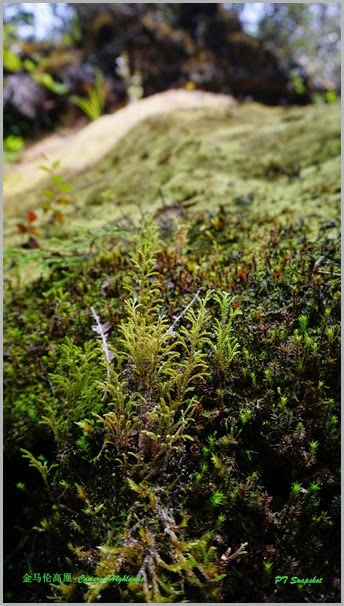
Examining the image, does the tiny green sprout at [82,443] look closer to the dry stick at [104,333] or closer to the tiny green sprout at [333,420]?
the dry stick at [104,333]

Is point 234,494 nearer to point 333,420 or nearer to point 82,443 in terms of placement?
point 333,420

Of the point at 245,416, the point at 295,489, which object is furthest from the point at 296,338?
the point at 295,489

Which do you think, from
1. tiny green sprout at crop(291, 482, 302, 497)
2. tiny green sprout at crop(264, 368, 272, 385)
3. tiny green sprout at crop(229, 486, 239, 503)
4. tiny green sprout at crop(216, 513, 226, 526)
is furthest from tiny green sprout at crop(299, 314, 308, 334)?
tiny green sprout at crop(216, 513, 226, 526)

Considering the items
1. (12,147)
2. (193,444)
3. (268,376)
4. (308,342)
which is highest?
(12,147)

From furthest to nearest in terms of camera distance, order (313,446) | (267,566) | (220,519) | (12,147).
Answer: (12,147)
(313,446)
(220,519)
(267,566)

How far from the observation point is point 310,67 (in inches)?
451

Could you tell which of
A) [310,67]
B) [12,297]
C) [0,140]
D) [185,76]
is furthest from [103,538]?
[310,67]

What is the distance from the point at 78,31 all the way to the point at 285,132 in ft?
32.3

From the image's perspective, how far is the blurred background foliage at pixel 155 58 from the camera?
10.4m

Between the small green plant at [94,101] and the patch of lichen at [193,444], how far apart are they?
8294mm

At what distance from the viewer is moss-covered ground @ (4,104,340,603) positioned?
195 cm

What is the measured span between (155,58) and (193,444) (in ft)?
37.6

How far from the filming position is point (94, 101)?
980 centimetres

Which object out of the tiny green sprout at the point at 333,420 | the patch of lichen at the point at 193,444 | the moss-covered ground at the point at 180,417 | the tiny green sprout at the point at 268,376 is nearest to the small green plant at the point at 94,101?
the moss-covered ground at the point at 180,417
